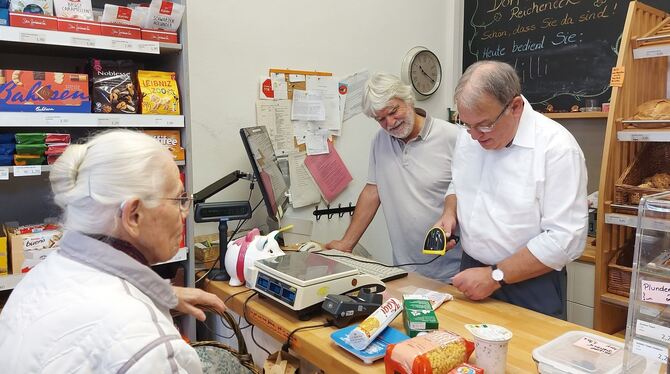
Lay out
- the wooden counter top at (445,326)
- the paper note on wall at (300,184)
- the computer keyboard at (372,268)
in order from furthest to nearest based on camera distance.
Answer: the paper note on wall at (300,184) < the computer keyboard at (372,268) < the wooden counter top at (445,326)

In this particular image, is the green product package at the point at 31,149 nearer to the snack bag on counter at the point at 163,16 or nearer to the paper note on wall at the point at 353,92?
the snack bag on counter at the point at 163,16

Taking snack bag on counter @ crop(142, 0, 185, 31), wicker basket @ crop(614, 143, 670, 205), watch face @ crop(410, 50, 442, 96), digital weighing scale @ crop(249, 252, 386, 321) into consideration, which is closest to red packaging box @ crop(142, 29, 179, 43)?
snack bag on counter @ crop(142, 0, 185, 31)

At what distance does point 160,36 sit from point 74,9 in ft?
0.95

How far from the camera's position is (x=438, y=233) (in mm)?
1801

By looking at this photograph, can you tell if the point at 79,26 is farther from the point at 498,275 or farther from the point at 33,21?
the point at 498,275

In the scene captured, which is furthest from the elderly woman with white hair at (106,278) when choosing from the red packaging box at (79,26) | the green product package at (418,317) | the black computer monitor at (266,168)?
the black computer monitor at (266,168)

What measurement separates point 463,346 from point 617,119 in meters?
1.77

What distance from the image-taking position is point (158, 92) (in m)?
1.87

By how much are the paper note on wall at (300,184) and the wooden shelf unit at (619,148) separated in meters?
1.54

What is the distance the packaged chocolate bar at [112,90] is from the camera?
5.82 ft

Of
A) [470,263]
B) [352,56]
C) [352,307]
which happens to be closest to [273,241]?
[352,307]

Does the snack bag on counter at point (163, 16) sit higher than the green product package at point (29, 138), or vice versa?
the snack bag on counter at point (163, 16)

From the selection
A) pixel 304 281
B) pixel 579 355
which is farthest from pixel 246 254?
pixel 579 355

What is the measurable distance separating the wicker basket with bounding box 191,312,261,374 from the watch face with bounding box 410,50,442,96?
2.24 m
